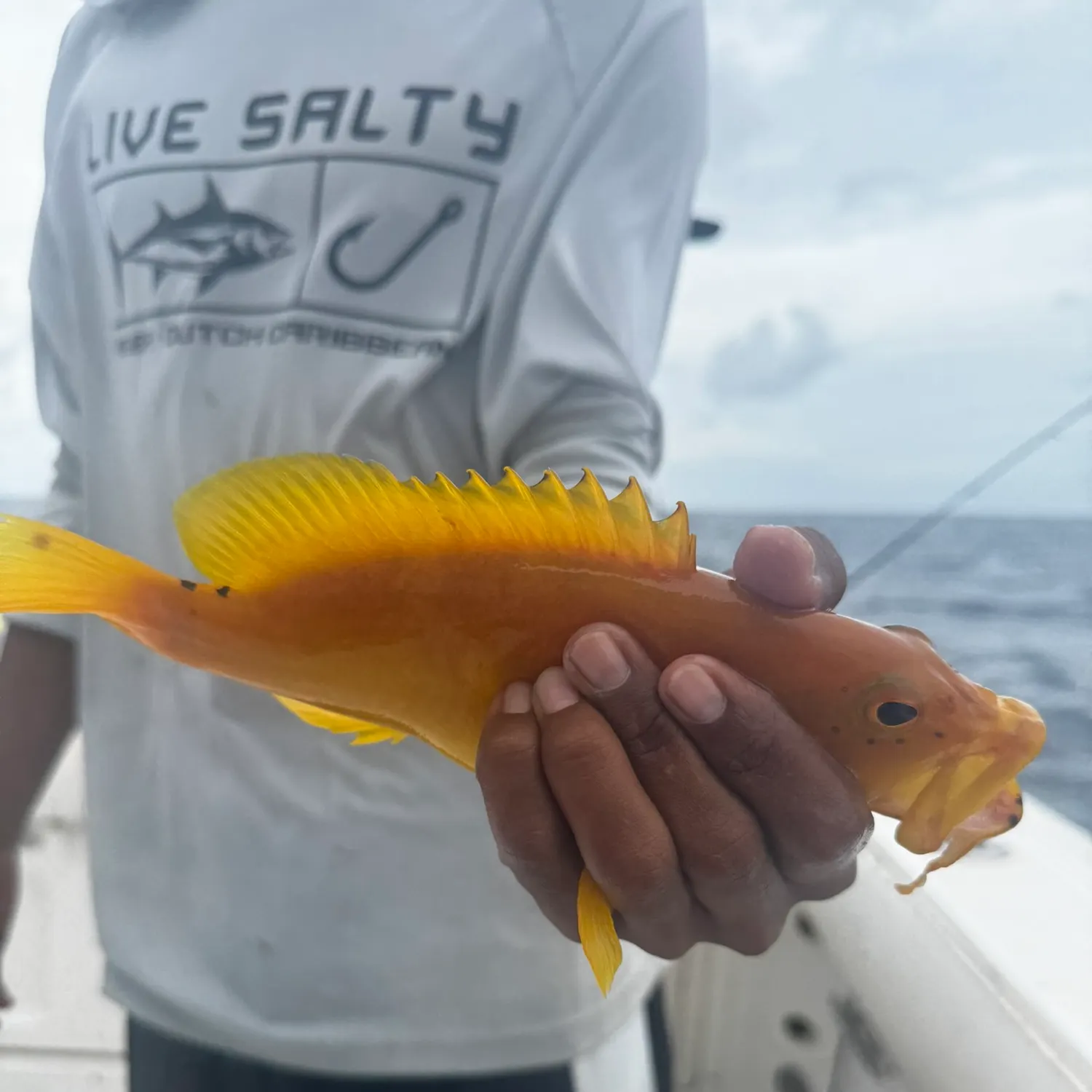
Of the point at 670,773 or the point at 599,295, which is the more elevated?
the point at 599,295

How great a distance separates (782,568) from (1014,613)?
5772 millimetres

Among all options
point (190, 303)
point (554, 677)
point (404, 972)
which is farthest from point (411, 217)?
point (404, 972)

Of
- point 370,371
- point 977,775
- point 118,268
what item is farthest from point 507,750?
point 118,268

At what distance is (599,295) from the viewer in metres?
0.69

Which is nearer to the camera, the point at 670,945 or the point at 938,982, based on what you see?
the point at 670,945

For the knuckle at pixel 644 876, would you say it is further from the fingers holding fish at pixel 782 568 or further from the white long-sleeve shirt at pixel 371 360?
the white long-sleeve shirt at pixel 371 360

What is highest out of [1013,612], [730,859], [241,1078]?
[730,859]

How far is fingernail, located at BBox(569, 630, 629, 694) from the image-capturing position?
394 mm

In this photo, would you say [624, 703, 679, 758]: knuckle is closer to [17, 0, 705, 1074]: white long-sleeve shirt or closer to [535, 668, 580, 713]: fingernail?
[535, 668, 580, 713]: fingernail

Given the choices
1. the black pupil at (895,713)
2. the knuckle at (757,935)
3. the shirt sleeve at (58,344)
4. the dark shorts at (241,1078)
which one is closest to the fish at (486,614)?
the black pupil at (895,713)

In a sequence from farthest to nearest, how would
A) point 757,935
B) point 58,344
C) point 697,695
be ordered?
point 58,344, point 757,935, point 697,695

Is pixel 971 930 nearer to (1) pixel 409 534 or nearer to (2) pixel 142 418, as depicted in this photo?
(1) pixel 409 534

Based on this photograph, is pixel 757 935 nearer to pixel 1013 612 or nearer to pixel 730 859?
pixel 730 859

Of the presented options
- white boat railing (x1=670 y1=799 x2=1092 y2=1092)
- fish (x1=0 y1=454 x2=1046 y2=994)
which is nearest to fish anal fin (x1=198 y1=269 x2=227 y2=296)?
fish (x1=0 y1=454 x2=1046 y2=994)
